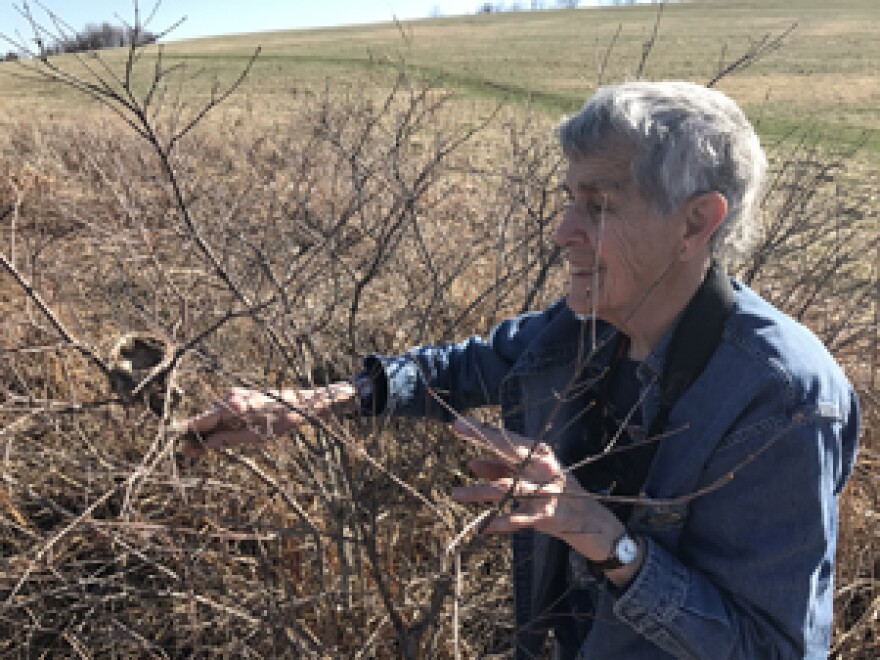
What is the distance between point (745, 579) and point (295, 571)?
1356 millimetres

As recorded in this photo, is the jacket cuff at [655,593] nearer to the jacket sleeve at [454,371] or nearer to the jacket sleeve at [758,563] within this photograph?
the jacket sleeve at [758,563]

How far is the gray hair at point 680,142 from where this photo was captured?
1.28m

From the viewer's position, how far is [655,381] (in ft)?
4.50

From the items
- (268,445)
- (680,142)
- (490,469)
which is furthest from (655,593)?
(268,445)

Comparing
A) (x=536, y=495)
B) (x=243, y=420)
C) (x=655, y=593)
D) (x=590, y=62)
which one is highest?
(x=536, y=495)

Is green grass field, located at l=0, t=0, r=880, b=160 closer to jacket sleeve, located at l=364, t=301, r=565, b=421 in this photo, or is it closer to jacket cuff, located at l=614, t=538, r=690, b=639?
jacket sleeve, located at l=364, t=301, r=565, b=421

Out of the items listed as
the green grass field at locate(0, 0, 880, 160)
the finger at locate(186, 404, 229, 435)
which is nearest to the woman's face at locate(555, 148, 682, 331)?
the finger at locate(186, 404, 229, 435)

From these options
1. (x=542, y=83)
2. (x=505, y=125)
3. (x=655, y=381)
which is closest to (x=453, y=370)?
(x=655, y=381)

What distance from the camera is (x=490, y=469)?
1154 mm

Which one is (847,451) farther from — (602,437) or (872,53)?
(872,53)

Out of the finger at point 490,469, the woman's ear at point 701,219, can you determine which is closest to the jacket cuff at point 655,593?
the finger at point 490,469

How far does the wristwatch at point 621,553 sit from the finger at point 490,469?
0.68ft

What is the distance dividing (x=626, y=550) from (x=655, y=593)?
0.09 metres

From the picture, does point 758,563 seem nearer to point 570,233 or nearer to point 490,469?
point 490,469
